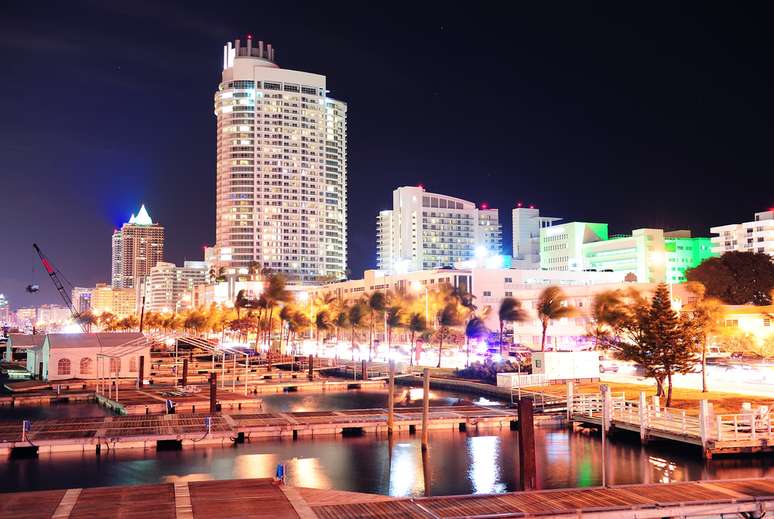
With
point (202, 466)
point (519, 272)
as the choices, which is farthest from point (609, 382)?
point (519, 272)

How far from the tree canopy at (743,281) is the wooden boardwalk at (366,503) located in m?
111

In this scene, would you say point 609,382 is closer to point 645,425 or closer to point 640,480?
point 645,425

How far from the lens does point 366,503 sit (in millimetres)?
27500

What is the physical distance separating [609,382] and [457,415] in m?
16.7

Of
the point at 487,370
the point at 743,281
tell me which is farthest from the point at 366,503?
the point at 743,281

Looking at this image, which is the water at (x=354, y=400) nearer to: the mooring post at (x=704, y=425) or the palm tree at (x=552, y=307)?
the palm tree at (x=552, y=307)

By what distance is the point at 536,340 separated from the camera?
437ft

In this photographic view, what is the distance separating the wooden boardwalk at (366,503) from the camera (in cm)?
2569

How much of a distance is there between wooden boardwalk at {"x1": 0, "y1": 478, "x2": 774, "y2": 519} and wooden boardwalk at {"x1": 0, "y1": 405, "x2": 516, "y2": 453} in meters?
16.3

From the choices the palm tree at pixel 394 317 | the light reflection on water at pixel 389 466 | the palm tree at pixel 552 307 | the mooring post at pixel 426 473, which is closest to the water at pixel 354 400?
the palm tree at pixel 552 307

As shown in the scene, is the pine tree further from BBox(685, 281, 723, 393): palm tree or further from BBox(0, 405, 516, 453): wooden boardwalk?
BBox(0, 405, 516, 453): wooden boardwalk

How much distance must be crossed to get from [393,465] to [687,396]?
2307cm

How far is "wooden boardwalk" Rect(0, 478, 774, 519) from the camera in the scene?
2569cm

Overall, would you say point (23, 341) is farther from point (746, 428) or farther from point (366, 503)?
point (746, 428)
